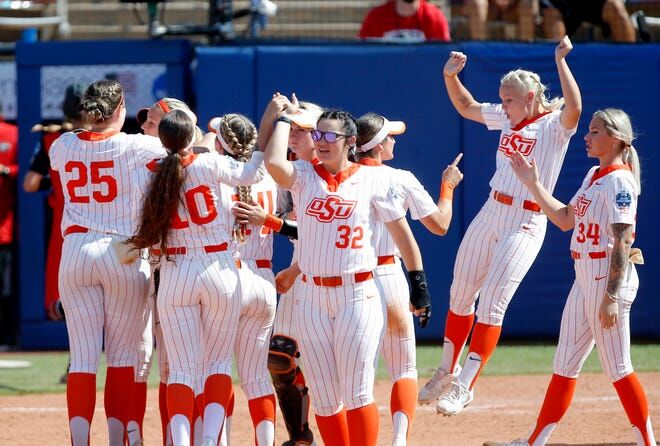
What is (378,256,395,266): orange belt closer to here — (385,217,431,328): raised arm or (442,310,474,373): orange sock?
(385,217,431,328): raised arm

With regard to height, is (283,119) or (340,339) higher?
(283,119)

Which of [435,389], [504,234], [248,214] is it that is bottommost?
[435,389]

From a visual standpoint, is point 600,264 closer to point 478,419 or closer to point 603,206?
point 603,206

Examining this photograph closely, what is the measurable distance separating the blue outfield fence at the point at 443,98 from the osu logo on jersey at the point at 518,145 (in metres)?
3.62

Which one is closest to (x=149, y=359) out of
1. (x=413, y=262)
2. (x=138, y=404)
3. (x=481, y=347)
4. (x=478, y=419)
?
(x=138, y=404)

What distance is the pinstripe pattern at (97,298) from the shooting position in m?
5.58

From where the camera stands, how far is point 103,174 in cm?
558

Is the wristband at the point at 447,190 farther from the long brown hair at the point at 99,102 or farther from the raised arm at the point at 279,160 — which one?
the long brown hair at the point at 99,102

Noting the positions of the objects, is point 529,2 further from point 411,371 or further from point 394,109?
point 411,371

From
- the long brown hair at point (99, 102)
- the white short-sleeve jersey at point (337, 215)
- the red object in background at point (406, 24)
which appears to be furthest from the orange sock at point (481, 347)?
the red object in background at point (406, 24)

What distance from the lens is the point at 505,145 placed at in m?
6.42

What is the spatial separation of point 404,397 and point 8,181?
6054 millimetres

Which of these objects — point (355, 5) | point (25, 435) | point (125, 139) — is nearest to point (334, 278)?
point (125, 139)

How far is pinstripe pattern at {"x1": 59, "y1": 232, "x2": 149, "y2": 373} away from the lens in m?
5.58
